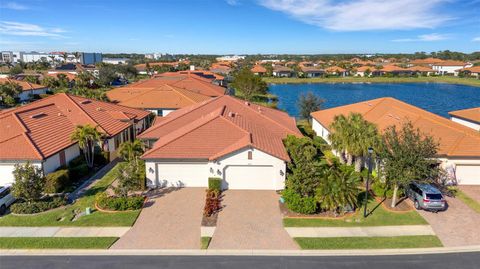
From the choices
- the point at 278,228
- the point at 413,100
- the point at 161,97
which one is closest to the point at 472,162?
the point at 278,228

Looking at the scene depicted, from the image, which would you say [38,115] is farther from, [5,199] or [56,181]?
[5,199]

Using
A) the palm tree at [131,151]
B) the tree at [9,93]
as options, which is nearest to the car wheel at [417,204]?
the palm tree at [131,151]

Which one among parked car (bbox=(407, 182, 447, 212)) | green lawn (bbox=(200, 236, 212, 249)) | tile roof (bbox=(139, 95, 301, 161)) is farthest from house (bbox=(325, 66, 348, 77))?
green lawn (bbox=(200, 236, 212, 249))

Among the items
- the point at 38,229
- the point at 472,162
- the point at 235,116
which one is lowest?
the point at 38,229

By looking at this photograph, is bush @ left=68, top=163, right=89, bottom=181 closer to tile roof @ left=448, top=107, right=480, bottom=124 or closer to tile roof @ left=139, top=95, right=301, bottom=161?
tile roof @ left=139, top=95, right=301, bottom=161

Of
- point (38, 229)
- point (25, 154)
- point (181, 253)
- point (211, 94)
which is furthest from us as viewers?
point (211, 94)

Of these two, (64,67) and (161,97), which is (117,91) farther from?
(64,67)

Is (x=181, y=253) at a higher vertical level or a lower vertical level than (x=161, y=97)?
lower

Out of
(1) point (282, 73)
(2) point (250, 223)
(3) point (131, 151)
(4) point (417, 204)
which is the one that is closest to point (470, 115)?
(4) point (417, 204)
